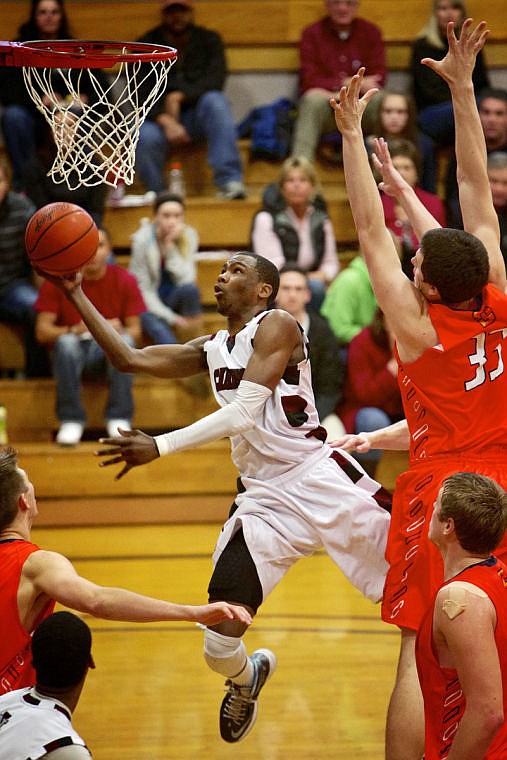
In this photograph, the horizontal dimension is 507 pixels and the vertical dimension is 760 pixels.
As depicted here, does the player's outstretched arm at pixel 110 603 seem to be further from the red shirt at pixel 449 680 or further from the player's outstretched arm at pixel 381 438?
the player's outstretched arm at pixel 381 438

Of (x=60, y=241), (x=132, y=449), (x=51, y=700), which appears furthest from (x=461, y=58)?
(x=51, y=700)

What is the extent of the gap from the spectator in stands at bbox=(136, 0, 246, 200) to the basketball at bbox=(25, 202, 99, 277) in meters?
5.11

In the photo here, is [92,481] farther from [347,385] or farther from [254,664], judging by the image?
[254,664]

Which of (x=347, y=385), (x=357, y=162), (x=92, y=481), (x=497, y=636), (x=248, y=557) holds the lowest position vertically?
(x=92, y=481)

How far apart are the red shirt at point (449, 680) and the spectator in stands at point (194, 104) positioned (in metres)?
7.03

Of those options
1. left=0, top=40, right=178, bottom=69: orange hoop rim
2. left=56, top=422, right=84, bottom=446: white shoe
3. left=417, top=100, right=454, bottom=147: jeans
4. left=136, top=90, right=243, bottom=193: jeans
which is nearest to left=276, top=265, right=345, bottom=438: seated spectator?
left=56, top=422, right=84, bottom=446: white shoe

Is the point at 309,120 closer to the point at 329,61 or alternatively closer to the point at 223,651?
the point at 329,61

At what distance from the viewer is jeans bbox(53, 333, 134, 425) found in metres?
8.33

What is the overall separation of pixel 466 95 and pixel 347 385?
4124mm

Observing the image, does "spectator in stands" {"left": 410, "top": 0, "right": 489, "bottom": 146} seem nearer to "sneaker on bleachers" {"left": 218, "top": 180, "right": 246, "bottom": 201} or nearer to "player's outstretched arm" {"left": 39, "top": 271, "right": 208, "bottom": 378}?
"sneaker on bleachers" {"left": 218, "top": 180, "right": 246, "bottom": 201}

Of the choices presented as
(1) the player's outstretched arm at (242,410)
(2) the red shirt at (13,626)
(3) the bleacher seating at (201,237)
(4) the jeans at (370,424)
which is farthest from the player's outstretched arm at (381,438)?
(3) the bleacher seating at (201,237)

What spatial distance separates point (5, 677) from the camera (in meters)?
3.57

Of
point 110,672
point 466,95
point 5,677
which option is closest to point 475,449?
point 466,95

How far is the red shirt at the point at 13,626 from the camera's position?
3.50m
